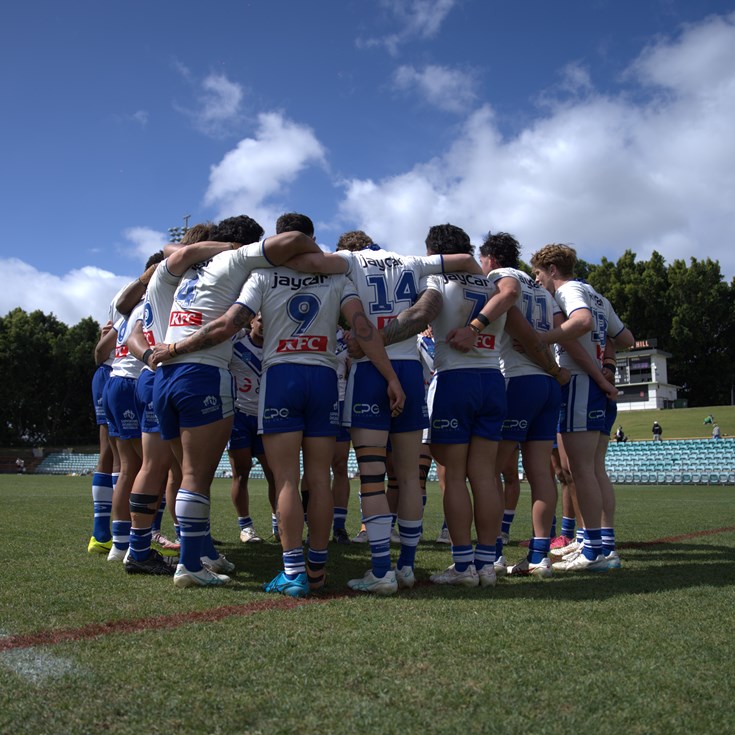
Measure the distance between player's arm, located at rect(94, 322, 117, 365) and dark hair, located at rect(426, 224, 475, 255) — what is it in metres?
3.13

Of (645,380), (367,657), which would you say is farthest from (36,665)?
(645,380)

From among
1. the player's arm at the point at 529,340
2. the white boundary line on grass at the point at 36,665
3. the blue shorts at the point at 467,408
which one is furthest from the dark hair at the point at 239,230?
the white boundary line on grass at the point at 36,665

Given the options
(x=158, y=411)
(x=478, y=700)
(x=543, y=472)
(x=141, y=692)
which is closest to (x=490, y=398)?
(x=543, y=472)

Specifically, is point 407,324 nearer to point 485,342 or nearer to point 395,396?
point 395,396

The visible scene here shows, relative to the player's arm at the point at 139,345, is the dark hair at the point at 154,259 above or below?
above

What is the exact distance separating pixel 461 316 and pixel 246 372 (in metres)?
2.69

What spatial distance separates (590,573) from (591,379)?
1.54 meters

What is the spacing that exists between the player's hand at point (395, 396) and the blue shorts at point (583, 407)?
5.92ft

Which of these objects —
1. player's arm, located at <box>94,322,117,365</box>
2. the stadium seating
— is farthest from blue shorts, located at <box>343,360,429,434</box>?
the stadium seating

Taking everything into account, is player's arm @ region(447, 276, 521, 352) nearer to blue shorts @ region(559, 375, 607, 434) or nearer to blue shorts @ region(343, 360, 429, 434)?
blue shorts @ region(343, 360, 429, 434)

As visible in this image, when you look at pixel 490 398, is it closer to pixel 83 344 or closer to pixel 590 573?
→ pixel 590 573

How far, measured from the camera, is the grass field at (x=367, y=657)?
2160 mm

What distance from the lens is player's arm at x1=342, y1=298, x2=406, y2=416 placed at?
14.1 feet

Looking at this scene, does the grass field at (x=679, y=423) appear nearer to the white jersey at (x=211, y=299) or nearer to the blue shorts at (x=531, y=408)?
the blue shorts at (x=531, y=408)
